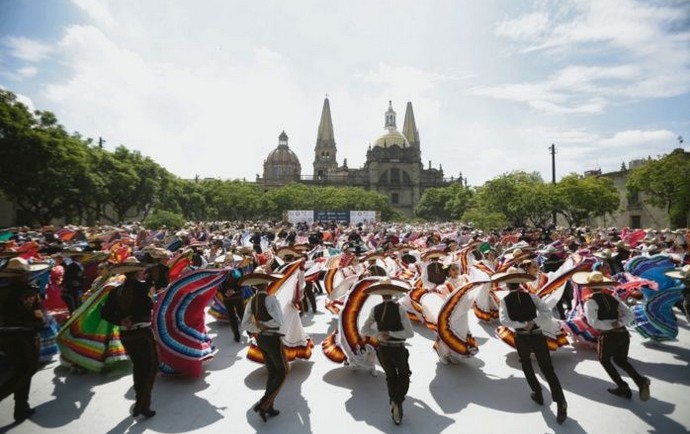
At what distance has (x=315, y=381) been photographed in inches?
239

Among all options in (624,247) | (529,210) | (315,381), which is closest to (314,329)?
(315,381)

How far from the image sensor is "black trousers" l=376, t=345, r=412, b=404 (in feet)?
15.7

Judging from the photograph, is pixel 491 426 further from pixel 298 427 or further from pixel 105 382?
pixel 105 382

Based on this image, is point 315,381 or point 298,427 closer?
point 298,427

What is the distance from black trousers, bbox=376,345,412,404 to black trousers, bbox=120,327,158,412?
2738 millimetres

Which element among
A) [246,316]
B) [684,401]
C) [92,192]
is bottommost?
[684,401]

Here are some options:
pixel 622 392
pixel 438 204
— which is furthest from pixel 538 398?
pixel 438 204

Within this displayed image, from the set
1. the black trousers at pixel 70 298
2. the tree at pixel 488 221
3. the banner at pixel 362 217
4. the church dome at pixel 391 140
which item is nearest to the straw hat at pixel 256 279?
the black trousers at pixel 70 298

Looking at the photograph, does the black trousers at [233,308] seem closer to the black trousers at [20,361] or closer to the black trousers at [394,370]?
the black trousers at [20,361]

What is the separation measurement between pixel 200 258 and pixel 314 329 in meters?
3.50

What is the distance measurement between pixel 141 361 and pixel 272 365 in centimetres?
151

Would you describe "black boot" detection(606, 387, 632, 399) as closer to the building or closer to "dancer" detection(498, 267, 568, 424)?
"dancer" detection(498, 267, 568, 424)

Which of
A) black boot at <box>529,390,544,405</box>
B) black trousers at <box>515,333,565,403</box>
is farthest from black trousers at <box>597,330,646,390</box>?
black boot at <box>529,390,544,405</box>

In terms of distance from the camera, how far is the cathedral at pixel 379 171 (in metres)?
95.2
